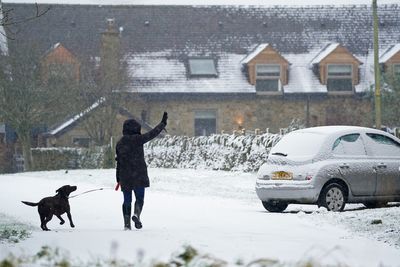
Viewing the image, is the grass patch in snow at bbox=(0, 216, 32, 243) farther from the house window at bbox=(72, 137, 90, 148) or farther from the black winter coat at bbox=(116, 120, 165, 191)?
the house window at bbox=(72, 137, 90, 148)

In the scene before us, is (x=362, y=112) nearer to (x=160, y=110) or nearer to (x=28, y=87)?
(x=160, y=110)

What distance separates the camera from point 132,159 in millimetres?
14586

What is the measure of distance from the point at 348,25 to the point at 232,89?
28.9 ft

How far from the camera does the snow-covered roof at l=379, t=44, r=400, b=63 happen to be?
52.2m

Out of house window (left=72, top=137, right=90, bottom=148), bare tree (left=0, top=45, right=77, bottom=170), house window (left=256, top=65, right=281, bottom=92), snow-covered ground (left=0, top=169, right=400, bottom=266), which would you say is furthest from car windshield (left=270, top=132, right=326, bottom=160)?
house window (left=256, top=65, right=281, bottom=92)

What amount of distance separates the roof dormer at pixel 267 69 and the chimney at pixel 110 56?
6.95 metres

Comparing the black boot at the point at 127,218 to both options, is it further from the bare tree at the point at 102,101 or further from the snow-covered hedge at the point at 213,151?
the bare tree at the point at 102,101

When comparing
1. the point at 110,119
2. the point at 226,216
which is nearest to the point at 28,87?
the point at 110,119

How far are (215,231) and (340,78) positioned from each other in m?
39.5

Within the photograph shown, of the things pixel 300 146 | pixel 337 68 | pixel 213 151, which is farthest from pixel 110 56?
pixel 300 146

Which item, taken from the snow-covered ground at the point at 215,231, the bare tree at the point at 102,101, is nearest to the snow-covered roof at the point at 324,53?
the bare tree at the point at 102,101

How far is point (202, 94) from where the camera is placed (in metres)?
51.9

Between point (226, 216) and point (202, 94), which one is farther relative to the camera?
point (202, 94)

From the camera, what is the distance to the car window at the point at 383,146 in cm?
1914
